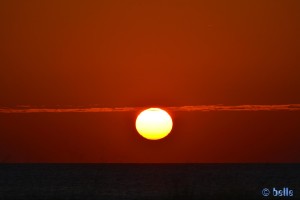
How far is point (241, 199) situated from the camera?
7898 mm

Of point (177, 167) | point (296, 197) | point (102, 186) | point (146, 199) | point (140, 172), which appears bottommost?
point (296, 197)

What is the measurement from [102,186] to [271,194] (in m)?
10.1

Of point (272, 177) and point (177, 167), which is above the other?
point (177, 167)

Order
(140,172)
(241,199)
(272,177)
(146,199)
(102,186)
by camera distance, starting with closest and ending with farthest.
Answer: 1. (241,199)
2. (146,199)
3. (102,186)
4. (272,177)
5. (140,172)

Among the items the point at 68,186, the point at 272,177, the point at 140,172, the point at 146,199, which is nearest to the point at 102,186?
the point at 68,186

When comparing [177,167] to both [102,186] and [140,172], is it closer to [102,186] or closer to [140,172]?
[140,172]

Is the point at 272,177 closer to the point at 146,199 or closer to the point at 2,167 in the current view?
the point at 146,199

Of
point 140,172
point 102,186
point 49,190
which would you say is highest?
point 140,172

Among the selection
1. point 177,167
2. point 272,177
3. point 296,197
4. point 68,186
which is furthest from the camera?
point 177,167

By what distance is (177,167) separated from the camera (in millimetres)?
37812

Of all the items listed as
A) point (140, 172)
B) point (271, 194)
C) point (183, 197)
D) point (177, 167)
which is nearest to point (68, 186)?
point (183, 197)

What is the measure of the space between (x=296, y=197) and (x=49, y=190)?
9.50 m

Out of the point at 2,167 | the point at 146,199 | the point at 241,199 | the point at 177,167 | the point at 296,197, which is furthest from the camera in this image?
the point at 2,167

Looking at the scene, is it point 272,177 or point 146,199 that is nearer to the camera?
point 146,199
